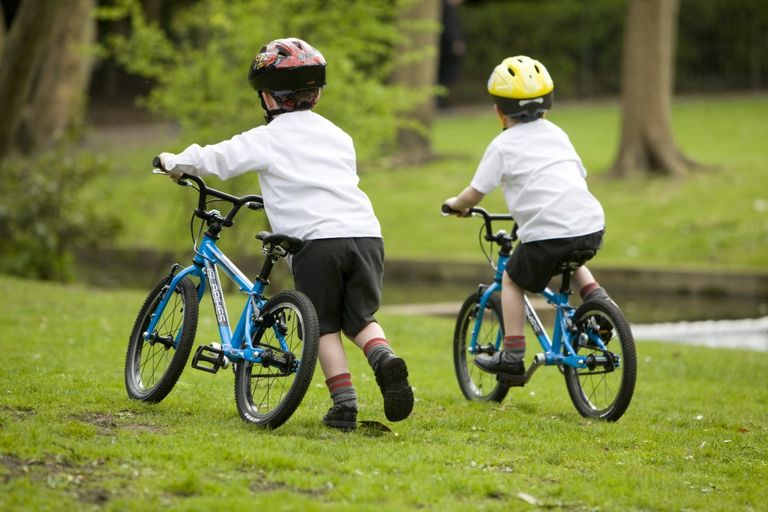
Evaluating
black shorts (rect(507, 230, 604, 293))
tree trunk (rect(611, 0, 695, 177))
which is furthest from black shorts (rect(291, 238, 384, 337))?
tree trunk (rect(611, 0, 695, 177))

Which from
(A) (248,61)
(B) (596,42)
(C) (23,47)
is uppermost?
(B) (596,42)

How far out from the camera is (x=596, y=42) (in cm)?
3181

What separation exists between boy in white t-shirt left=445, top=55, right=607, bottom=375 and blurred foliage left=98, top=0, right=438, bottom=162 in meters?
7.23

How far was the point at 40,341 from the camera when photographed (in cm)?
887

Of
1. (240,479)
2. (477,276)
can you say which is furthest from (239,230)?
(240,479)

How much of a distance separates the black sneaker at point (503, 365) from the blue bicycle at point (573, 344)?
0.06m

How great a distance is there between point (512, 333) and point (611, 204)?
Result: 12509 millimetres

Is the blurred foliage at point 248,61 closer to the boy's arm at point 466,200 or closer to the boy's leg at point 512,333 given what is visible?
the boy's arm at point 466,200

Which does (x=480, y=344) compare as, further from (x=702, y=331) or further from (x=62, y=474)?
(x=702, y=331)

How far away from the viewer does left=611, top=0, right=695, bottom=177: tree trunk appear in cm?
1953

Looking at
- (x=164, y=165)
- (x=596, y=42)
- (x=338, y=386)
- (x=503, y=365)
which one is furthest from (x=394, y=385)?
(x=596, y=42)

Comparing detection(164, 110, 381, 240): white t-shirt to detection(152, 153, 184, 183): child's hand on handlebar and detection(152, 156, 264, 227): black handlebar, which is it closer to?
detection(152, 153, 184, 183): child's hand on handlebar

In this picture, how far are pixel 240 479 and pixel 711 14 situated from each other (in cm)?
2747

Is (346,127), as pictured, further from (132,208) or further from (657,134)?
(657,134)
